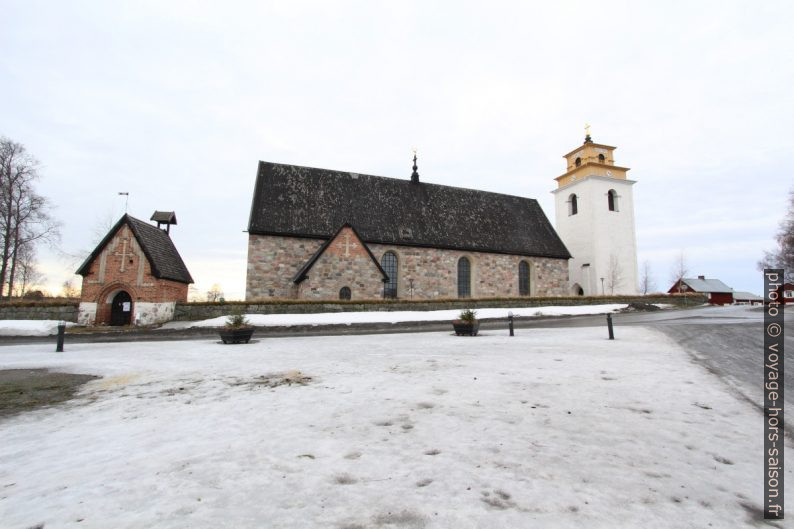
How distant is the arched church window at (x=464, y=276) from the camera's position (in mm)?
30223

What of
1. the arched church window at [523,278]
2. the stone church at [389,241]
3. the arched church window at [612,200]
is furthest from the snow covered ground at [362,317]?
the arched church window at [612,200]

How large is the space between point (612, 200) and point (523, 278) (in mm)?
12440

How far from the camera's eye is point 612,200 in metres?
36.1

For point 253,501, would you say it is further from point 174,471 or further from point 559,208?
point 559,208

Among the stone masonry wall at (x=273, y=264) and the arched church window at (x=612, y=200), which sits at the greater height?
the arched church window at (x=612, y=200)

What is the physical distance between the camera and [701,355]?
27.8ft

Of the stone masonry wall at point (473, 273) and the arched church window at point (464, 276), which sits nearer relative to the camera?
the stone masonry wall at point (473, 273)

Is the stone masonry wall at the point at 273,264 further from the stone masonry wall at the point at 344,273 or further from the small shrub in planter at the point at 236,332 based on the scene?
the small shrub in planter at the point at 236,332

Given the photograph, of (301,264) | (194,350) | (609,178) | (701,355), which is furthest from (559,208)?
(194,350)

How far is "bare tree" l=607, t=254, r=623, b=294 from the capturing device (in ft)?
111

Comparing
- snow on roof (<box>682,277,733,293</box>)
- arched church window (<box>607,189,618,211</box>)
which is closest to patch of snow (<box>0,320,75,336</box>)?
arched church window (<box>607,189,618,211</box>)

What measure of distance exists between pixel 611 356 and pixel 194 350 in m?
10.8

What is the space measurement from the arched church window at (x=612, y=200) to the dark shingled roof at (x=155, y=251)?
35.4m

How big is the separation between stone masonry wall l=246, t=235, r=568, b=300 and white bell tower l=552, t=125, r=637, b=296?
2870 mm
